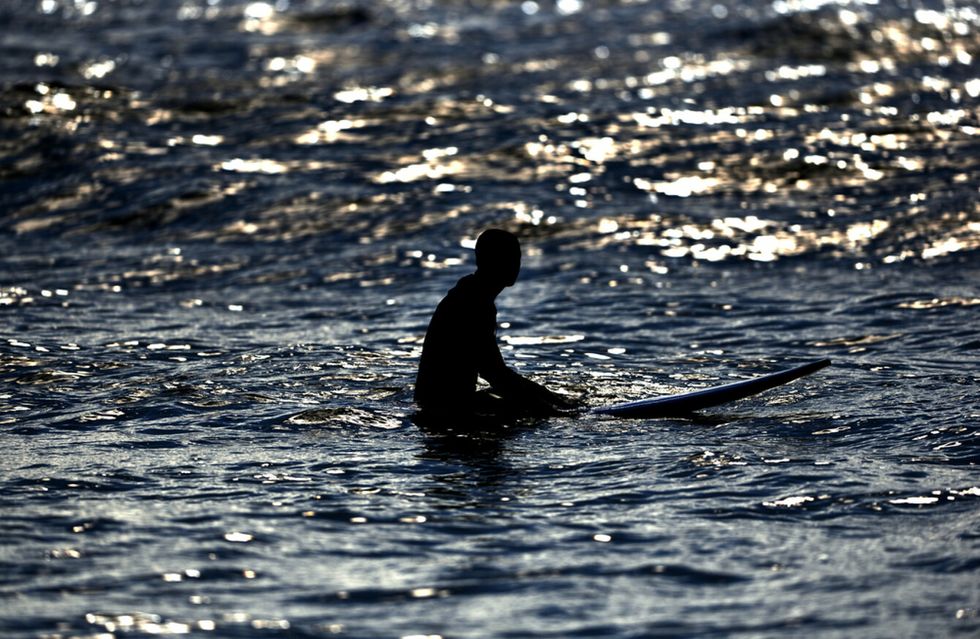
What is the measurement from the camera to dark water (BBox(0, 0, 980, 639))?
6.13 m

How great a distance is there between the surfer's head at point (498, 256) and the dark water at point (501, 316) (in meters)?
0.91

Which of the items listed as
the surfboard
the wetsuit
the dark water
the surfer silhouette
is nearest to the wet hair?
the surfer silhouette

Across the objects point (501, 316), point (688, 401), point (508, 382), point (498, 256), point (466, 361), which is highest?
point (498, 256)

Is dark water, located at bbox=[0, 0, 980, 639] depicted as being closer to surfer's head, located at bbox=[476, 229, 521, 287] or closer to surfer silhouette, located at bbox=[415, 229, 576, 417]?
surfer silhouette, located at bbox=[415, 229, 576, 417]

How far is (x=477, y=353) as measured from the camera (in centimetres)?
835

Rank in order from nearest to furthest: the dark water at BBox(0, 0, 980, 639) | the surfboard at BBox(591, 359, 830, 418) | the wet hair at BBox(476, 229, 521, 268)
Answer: the dark water at BBox(0, 0, 980, 639) → the wet hair at BBox(476, 229, 521, 268) → the surfboard at BBox(591, 359, 830, 418)

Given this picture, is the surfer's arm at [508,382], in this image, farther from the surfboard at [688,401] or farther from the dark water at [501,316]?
the surfboard at [688,401]

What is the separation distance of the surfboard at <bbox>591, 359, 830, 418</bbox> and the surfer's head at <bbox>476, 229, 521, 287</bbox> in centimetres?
100

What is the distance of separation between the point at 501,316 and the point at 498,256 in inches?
140

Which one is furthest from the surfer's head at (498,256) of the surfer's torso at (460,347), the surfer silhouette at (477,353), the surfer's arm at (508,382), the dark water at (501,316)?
the dark water at (501,316)

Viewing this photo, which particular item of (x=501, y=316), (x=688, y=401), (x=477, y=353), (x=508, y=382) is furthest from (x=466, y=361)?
(x=501, y=316)

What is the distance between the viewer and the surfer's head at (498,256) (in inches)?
321

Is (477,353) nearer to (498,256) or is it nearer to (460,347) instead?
(460,347)

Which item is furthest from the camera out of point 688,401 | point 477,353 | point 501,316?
point 501,316
